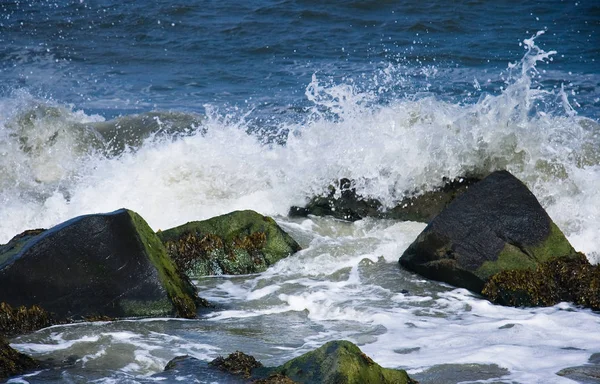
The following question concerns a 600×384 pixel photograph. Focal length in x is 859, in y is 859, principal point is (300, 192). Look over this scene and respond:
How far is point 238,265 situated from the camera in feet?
22.9

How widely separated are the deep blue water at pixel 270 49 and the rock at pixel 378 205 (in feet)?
13.1

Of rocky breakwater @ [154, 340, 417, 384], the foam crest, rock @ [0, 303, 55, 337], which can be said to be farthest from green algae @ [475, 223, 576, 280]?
rock @ [0, 303, 55, 337]

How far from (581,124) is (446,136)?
1850mm

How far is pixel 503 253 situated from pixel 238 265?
2101 millimetres

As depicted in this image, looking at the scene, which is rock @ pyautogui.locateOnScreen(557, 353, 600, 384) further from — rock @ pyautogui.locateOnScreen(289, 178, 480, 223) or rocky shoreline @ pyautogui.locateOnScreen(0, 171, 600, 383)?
rock @ pyautogui.locateOnScreen(289, 178, 480, 223)

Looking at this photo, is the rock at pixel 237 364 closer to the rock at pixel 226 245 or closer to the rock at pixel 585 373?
the rock at pixel 585 373

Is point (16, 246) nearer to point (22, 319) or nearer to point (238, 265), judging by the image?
point (22, 319)

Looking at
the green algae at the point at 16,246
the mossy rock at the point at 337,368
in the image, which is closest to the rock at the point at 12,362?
the green algae at the point at 16,246

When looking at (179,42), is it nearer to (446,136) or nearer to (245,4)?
(245,4)

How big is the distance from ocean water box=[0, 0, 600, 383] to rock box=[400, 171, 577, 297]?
169 mm

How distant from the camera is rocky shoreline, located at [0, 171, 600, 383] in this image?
461 centimetres

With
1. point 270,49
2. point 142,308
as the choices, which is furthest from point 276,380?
point 270,49

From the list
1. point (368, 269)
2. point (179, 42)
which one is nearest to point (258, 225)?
point (368, 269)

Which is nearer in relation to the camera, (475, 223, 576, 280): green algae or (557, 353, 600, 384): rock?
(557, 353, 600, 384): rock
